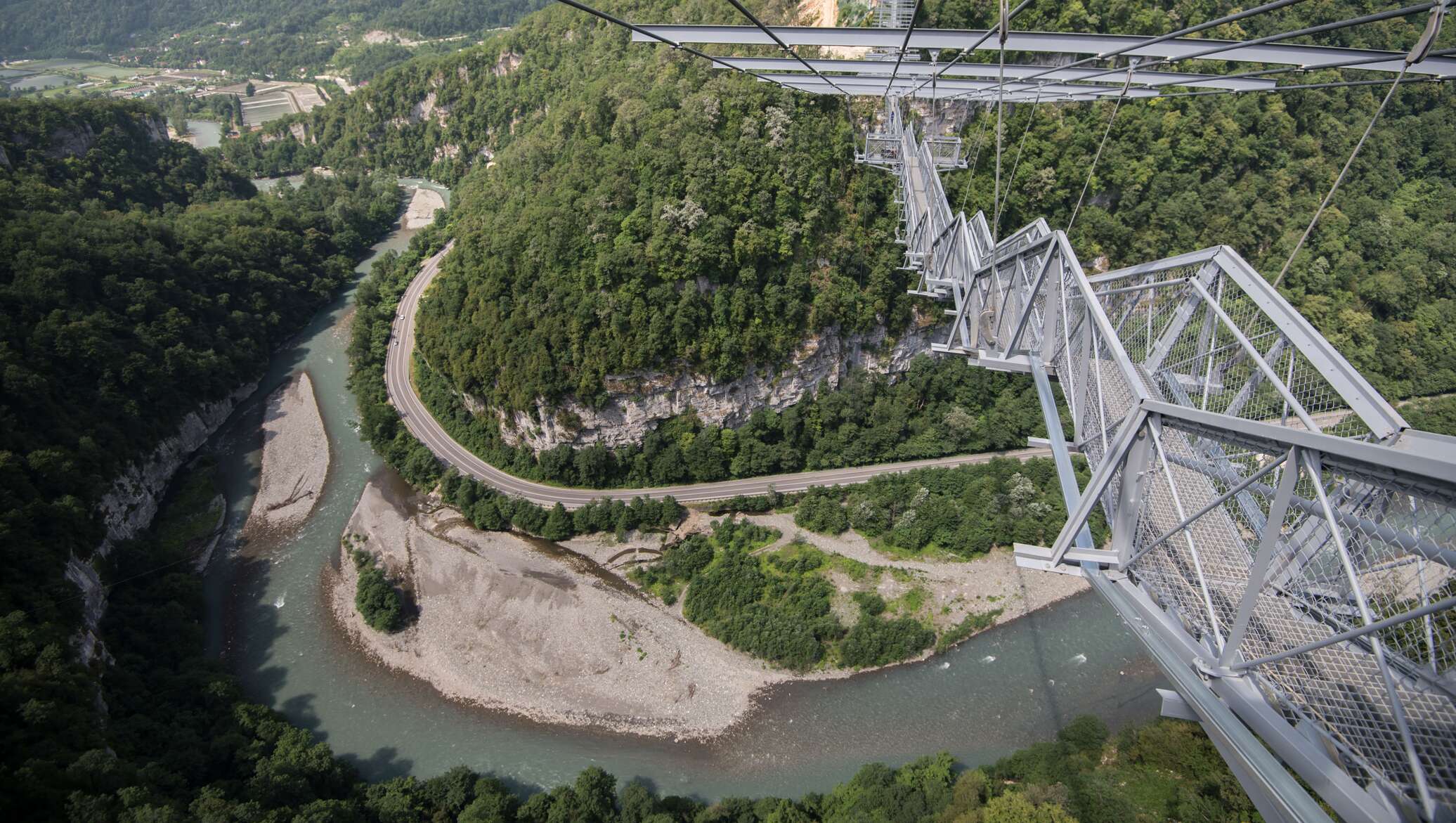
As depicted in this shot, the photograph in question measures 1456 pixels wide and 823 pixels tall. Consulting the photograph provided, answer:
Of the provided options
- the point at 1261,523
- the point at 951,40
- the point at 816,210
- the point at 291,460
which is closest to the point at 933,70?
the point at 951,40

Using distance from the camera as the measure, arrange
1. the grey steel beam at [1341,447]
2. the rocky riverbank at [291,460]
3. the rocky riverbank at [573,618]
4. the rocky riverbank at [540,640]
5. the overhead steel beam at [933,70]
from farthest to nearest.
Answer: the rocky riverbank at [291,460] → the rocky riverbank at [573,618] → the rocky riverbank at [540,640] → the overhead steel beam at [933,70] → the grey steel beam at [1341,447]

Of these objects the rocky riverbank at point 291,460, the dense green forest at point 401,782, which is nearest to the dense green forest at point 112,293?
the rocky riverbank at point 291,460

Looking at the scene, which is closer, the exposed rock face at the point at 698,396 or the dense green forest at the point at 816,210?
the dense green forest at the point at 816,210

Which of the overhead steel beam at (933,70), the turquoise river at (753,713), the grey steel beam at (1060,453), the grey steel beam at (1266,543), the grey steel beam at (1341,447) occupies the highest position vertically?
the overhead steel beam at (933,70)

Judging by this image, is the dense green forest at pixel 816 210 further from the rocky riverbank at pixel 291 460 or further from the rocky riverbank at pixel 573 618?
the rocky riverbank at pixel 291 460

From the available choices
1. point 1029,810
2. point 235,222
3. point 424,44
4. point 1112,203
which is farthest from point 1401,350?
point 424,44

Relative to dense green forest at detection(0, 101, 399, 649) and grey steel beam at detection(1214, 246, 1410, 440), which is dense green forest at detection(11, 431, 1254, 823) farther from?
grey steel beam at detection(1214, 246, 1410, 440)

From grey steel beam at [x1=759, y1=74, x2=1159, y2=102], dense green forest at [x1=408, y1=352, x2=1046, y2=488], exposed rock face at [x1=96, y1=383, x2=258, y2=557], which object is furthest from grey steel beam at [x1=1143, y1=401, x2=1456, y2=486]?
exposed rock face at [x1=96, y1=383, x2=258, y2=557]
